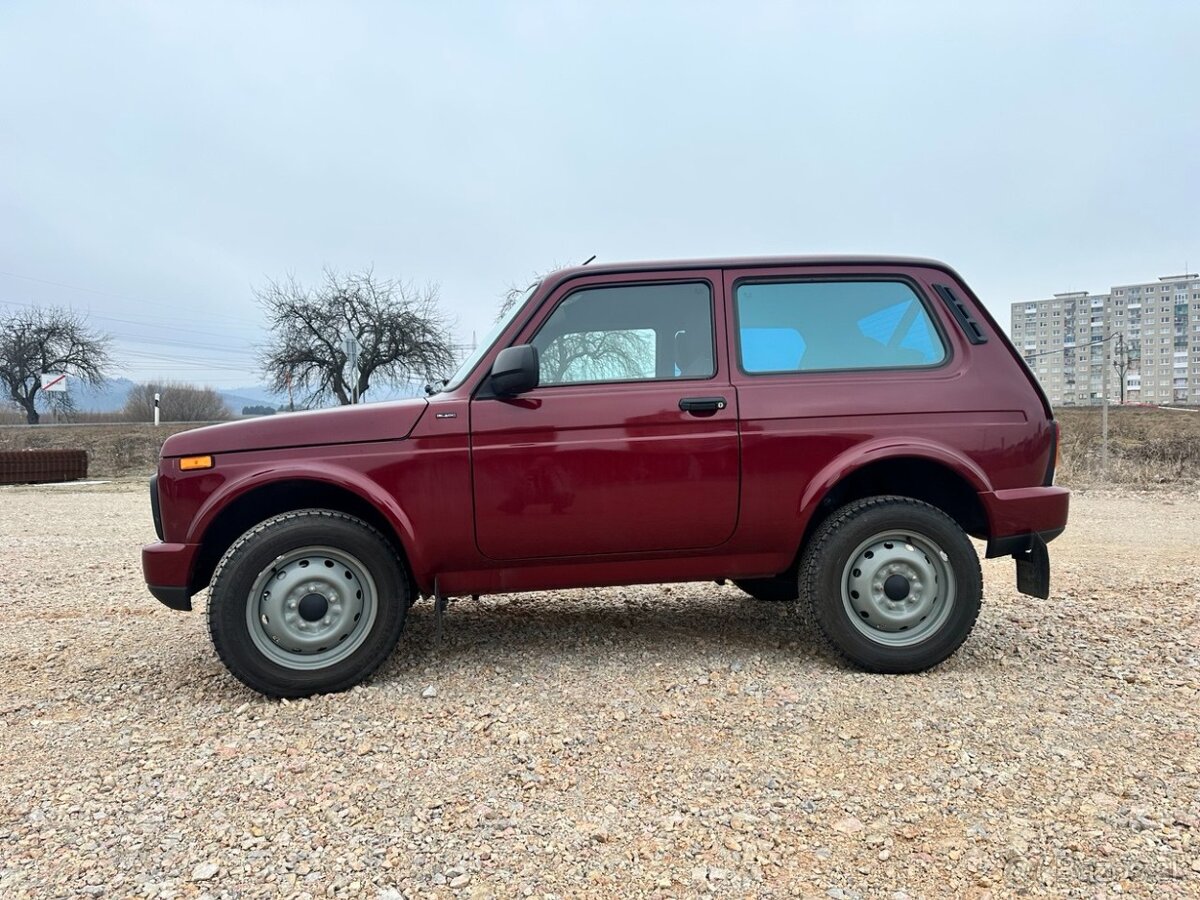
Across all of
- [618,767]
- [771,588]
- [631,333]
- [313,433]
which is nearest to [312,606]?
[313,433]

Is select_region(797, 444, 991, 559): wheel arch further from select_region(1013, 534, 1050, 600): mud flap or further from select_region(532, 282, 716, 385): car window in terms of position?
select_region(532, 282, 716, 385): car window

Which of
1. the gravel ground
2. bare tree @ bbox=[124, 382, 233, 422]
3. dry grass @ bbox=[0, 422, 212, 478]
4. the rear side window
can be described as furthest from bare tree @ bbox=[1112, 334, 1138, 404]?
bare tree @ bbox=[124, 382, 233, 422]

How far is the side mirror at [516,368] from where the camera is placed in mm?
3154

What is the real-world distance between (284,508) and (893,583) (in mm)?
2876

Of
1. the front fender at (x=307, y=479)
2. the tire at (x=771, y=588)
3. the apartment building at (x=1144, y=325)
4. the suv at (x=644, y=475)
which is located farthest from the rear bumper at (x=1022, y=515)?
the apartment building at (x=1144, y=325)

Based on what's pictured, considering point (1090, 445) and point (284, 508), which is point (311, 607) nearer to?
point (284, 508)

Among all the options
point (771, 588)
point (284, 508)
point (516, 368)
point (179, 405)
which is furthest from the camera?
point (179, 405)

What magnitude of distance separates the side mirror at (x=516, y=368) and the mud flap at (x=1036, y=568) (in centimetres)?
245

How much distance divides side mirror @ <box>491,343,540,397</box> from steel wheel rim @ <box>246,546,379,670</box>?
40.4 inches

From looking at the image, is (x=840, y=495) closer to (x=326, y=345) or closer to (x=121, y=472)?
(x=121, y=472)

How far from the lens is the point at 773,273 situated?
3580 millimetres

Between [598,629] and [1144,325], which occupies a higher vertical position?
[1144,325]

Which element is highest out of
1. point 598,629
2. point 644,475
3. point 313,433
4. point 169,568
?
point 313,433

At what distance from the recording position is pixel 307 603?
320 centimetres
